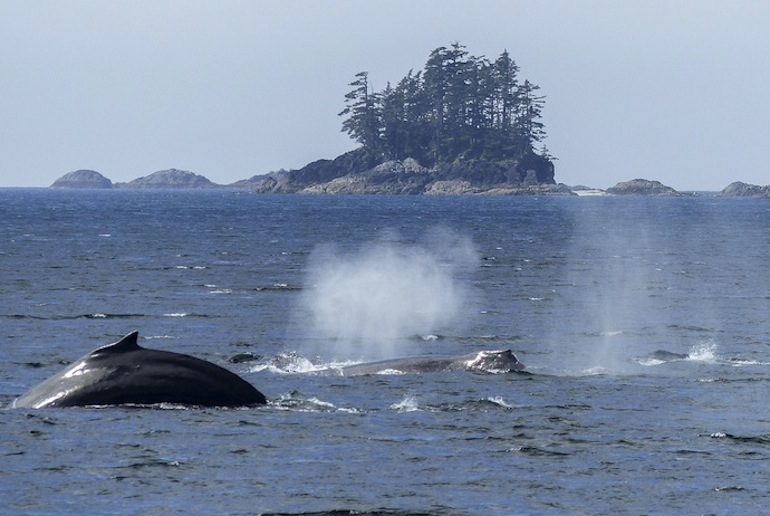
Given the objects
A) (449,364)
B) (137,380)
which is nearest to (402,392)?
(449,364)

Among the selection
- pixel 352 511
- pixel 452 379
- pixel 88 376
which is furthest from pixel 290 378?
pixel 352 511

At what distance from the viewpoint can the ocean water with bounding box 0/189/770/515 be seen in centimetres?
2655

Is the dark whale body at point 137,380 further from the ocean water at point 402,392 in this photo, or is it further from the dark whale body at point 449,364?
the dark whale body at point 449,364

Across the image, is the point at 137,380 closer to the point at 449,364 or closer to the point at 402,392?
the point at 402,392

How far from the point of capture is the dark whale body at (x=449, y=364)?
133 feet

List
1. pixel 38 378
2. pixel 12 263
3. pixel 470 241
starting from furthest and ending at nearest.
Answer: pixel 470 241 → pixel 12 263 → pixel 38 378

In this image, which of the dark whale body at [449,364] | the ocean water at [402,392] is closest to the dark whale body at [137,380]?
the ocean water at [402,392]

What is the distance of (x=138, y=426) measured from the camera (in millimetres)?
30719

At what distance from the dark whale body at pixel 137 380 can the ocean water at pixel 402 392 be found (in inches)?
12.4

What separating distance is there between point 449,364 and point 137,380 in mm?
11292

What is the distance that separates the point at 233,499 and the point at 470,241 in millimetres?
102319

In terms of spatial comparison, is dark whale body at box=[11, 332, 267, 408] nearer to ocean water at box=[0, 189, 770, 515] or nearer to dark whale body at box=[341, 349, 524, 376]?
ocean water at box=[0, 189, 770, 515]

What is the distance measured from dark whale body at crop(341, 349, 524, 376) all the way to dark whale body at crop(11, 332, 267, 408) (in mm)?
9052

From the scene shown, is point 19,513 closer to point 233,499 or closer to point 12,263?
point 233,499
